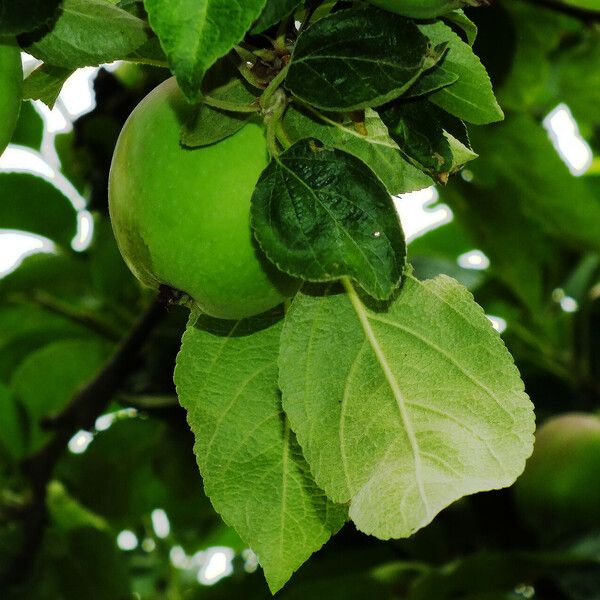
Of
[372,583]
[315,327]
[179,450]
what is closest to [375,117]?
[315,327]

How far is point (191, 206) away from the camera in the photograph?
0.60 meters

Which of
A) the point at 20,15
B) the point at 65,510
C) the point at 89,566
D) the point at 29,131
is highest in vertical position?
the point at 20,15

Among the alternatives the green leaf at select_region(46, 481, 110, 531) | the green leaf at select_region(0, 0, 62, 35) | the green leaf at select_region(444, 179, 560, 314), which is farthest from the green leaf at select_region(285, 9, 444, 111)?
the green leaf at select_region(46, 481, 110, 531)

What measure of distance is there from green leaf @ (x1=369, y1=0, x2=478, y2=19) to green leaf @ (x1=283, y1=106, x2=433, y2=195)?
107mm

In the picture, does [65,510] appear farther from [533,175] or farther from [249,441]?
[249,441]

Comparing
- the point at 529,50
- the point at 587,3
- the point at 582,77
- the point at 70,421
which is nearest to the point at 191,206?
the point at 70,421

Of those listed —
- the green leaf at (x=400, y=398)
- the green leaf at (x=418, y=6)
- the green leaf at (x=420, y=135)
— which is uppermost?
the green leaf at (x=418, y=6)

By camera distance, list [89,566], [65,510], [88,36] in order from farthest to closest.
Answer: [65,510] < [89,566] < [88,36]

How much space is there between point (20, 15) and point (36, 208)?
1275 mm

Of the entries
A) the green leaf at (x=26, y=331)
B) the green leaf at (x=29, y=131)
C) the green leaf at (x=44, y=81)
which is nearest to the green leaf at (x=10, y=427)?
the green leaf at (x=26, y=331)

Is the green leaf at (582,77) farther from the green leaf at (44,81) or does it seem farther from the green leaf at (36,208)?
the green leaf at (44,81)

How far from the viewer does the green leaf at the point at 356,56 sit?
57 centimetres

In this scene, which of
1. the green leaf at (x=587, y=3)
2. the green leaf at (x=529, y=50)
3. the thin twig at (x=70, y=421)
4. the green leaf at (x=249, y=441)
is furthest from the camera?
the green leaf at (x=529, y=50)

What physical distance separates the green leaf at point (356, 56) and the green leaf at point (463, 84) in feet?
0.12
